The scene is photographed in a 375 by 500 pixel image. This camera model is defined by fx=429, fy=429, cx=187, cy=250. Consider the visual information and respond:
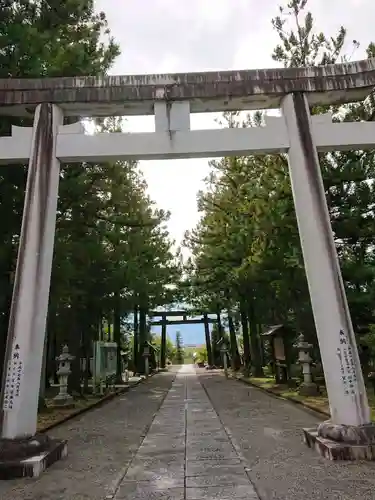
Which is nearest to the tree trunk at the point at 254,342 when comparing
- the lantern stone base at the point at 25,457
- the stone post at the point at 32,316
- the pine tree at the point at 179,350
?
the stone post at the point at 32,316

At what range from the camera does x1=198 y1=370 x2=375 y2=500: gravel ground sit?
4.26 m

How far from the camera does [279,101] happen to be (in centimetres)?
678

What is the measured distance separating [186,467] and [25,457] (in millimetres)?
1967

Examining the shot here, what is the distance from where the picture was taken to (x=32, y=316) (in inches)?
221

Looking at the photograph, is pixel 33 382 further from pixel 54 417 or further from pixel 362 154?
pixel 362 154

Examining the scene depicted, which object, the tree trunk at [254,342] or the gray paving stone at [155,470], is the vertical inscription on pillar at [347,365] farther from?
the tree trunk at [254,342]

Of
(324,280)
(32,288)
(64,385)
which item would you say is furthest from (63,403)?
(324,280)

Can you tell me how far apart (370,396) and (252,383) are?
7547 millimetres

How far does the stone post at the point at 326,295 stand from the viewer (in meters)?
5.45

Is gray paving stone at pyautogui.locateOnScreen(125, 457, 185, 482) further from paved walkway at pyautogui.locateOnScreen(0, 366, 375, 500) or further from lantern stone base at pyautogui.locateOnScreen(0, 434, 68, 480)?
lantern stone base at pyautogui.locateOnScreen(0, 434, 68, 480)

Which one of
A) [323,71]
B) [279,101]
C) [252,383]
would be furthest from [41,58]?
[252,383]

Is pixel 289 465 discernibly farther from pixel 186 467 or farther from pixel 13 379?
pixel 13 379

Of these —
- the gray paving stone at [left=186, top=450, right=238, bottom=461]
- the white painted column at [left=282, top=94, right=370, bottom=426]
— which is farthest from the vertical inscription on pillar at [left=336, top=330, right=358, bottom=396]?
the gray paving stone at [left=186, top=450, right=238, bottom=461]

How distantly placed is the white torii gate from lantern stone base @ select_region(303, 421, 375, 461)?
0.23ft
